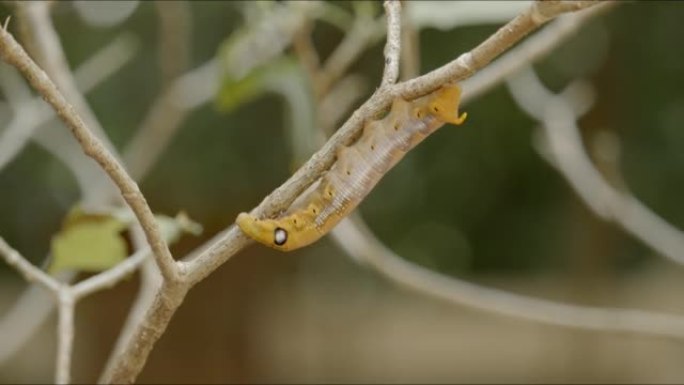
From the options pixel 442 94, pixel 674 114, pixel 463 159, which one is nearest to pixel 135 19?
pixel 463 159

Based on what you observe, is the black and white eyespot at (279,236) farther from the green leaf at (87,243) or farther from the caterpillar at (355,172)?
the green leaf at (87,243)

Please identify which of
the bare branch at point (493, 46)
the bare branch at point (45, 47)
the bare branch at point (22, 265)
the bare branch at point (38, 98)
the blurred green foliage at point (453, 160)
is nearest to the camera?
the bare branch at point (493, 46)

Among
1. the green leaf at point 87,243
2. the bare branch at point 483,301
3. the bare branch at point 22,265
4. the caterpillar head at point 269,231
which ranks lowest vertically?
the caterpillar head at point 269,231

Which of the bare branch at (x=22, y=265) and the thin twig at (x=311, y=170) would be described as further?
the bare branch at (x=22, y=265)

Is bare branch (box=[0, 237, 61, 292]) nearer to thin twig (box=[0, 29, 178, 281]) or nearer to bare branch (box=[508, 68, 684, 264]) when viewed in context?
thin twig (box=[0, 29, 178, 281])

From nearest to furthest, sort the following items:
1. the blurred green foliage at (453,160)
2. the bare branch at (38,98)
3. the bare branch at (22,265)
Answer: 1. the bare branch at (22,265)
2. the bare branch at (38,98)
3. the blurred green foliage at (453,160)

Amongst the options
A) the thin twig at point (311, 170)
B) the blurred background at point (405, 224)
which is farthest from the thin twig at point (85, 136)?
the blurred background at point (405, 224)

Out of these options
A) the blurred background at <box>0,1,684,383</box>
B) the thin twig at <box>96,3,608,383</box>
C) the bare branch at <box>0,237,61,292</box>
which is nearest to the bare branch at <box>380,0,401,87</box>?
the thin twig at <box>96,3,608,383</box>

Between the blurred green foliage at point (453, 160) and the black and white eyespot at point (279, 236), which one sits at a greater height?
the blurred green foliage at point (453, 160)
